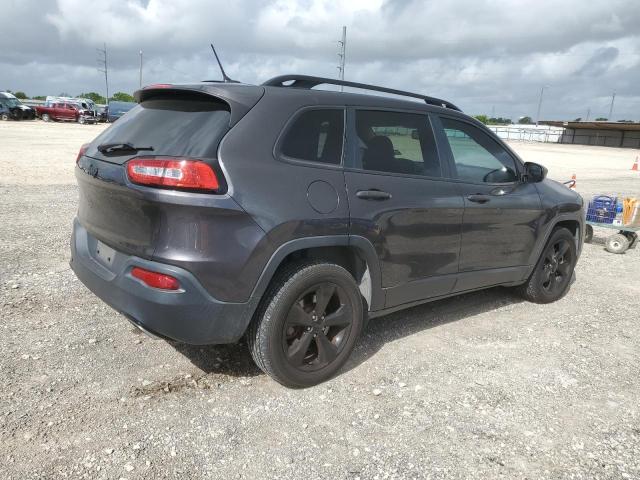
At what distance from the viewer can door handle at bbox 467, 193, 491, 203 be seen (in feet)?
12.9

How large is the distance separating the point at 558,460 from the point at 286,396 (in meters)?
1.49

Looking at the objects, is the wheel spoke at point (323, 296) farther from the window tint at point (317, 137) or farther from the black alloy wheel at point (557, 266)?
the black alloy wheel at point (557, 266)

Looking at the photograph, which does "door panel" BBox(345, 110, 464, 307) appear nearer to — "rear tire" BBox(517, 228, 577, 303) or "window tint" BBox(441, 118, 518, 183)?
"window tint" BBox(441, 118, 518, 183)

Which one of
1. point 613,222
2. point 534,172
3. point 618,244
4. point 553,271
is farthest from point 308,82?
point 618,244

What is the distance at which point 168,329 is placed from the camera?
2.78 metres

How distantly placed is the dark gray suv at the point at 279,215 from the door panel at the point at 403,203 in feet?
0.03

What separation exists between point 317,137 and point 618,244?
19.1 feet

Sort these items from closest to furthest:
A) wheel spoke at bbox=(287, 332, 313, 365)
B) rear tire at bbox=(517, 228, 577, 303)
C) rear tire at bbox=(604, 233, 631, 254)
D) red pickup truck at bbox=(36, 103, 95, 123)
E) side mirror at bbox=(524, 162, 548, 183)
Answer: wheel spoke at bbox=(287, 332, 313, 365) → side mirror at bbox=(524, 162, 548, 183) → rear tire at bbox=(517, 228, 577, 303) → rear tire at bbox=(604, 233, 631, 254) → red pickup truck at bbox=(36, 103, 95, 123)

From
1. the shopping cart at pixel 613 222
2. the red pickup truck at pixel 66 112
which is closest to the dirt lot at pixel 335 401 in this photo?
the shopping cart at pixel 613 222

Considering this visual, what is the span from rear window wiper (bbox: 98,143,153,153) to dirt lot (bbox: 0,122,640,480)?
1329 mm

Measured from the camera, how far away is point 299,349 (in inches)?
124

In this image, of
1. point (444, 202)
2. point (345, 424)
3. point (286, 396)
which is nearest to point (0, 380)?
point (286, 396)

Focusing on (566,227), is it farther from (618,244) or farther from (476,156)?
(618,244)

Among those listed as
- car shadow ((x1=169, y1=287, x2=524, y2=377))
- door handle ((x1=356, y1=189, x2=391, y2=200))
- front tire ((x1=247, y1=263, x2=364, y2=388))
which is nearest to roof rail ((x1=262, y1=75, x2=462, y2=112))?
door handle ((x1=356, y1=189, x2=391, y2=200))
